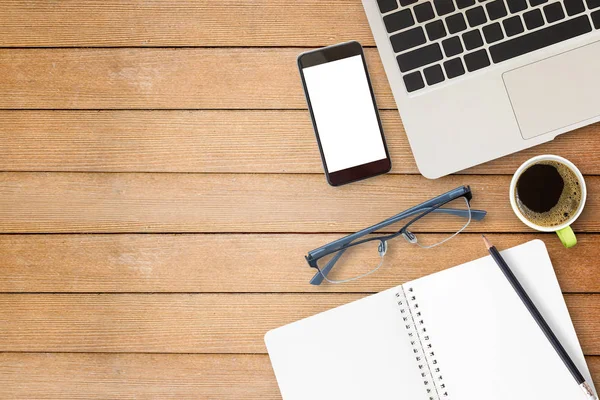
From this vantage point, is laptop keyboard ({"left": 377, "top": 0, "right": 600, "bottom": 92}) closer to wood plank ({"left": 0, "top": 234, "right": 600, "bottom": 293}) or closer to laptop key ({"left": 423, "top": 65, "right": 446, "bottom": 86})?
laptop key ({"left": 423, "top": 65, "right": 446, "bottom": 86})

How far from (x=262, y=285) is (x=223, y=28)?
1.39 ft

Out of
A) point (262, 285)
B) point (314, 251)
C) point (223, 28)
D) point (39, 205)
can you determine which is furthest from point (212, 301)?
point (223, 28)

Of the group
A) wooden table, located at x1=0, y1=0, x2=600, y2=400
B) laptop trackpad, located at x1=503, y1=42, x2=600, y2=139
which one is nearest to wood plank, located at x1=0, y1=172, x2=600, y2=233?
wooden table, located at x1=0, y1=0, x2=600, y2=400

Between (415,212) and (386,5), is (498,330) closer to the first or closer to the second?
(415,212)

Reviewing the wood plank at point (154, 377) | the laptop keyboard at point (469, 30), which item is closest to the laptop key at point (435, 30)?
the laptop keyboard at point (469, 30)

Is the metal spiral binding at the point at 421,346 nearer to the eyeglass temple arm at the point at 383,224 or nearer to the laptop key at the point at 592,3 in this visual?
the eyeglass temple arm at the point at 383,224

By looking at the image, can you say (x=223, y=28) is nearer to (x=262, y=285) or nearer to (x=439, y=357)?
(x=262, y=285)

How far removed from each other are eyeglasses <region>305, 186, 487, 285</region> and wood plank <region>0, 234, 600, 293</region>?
1cm

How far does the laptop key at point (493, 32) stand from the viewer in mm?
817

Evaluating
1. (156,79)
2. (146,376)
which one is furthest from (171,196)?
(146,376)

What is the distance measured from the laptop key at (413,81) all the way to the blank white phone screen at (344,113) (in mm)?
70

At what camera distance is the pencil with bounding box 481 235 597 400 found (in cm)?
81

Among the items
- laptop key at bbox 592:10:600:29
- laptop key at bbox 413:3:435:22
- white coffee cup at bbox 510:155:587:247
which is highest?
laptop key at bbox 413:3:435:22

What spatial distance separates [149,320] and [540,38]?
755mm
